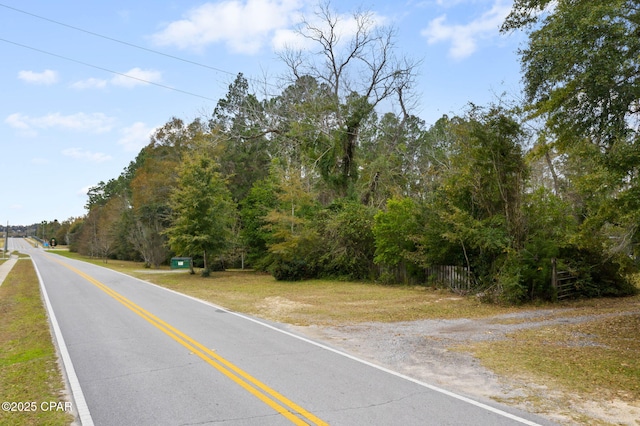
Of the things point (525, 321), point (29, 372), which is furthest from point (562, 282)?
point (29, 372)

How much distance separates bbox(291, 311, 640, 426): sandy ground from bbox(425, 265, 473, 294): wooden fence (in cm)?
486

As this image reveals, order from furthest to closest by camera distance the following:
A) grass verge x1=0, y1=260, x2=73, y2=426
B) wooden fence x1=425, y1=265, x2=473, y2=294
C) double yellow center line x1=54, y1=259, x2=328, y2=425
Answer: wooden fence x1=425, y1=265, x2=473, y2=294, grass verge x1=0, y1=260, x2=73, y2=426, double yellow center line x1=54, y1=259, x2=328, y2=425

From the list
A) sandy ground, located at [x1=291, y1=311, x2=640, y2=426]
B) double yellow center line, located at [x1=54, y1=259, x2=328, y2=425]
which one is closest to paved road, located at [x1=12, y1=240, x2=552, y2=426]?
double yellow center line, located at [x1=54, y1=259, x2=328, y2=425]

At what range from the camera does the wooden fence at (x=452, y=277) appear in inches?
749

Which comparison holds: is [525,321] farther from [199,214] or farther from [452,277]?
[199,214]

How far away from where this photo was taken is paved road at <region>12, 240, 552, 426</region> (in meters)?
5.42

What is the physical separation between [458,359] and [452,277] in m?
12.0

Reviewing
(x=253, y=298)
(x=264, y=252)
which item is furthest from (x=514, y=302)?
(x=264, y=252)

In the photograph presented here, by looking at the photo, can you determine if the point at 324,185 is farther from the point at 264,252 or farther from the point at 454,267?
the point at 454,267

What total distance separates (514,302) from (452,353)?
7.91 meters

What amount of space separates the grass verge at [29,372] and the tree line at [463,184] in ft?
32.5

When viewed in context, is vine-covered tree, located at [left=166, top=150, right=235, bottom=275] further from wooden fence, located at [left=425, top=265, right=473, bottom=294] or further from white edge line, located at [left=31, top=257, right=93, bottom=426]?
white edge line, located at [left=31, top=257, right=93, bottom=426]

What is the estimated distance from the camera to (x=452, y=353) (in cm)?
893

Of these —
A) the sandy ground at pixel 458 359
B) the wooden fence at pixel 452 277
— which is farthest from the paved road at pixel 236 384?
the wooden fence at pixel 452 277
